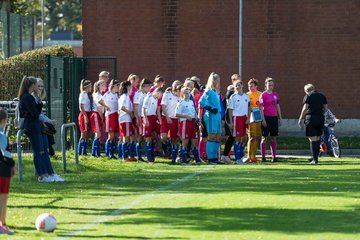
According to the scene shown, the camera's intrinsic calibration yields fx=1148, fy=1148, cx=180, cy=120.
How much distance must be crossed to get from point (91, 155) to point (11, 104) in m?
3.16

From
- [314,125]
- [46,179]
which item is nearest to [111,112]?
[314,125]

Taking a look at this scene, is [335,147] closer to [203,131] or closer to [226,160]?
[226,160]

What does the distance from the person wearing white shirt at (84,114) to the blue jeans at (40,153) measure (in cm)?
741

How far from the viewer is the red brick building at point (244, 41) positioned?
3766cm

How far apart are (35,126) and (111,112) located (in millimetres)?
7957

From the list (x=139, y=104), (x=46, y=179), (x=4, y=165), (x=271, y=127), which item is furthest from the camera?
(x=271, y=127)

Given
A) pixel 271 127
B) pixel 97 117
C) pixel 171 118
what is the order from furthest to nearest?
1. pixel 97 117
2. pixel 271 127
3. pixel 171 118

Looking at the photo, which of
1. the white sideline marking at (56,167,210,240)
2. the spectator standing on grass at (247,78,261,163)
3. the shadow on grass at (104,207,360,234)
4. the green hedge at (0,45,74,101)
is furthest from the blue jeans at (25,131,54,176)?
the green hedge at (0,45,74,101)

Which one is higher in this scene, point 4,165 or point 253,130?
point 4,165

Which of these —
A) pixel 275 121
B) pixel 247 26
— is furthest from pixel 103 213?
pixel 247 26

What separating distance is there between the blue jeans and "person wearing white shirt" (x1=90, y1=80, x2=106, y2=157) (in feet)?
24.2

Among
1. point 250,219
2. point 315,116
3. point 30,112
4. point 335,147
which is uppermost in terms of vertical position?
point 30,112

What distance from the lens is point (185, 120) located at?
1038 inches

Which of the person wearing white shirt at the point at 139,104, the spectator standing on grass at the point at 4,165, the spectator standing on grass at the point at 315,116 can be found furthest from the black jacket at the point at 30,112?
the spectator standing on grass at the point at 315,116
